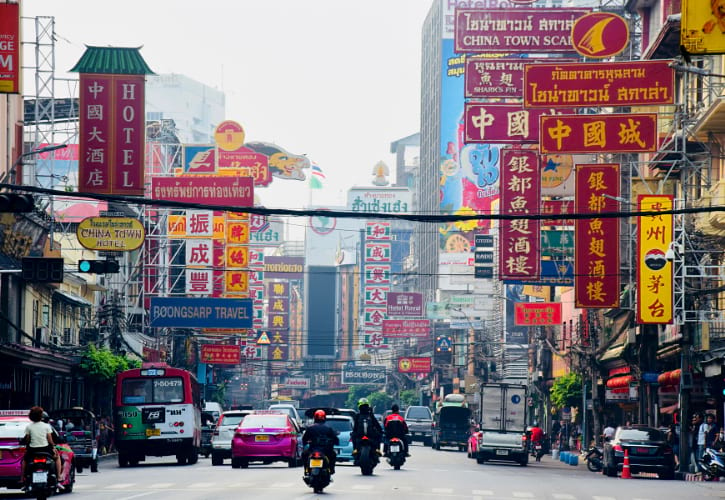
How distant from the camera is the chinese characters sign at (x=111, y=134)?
41.0m

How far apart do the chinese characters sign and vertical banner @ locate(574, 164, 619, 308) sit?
1403 centimetres

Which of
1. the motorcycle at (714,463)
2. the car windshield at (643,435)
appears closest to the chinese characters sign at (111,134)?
the car windshield at (643,435)

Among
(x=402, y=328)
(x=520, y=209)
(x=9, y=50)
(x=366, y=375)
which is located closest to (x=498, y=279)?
(x=520, y=209)

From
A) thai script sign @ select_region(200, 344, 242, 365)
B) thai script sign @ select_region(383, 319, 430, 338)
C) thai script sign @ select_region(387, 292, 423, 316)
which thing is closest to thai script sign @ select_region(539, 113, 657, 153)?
thai script sign @ select_region(200, 344, 242, 365)

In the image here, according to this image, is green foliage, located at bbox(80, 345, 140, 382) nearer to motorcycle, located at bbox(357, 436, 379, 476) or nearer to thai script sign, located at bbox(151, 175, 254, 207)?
thai script sign, located at bbox(151, 175, 254, 207)

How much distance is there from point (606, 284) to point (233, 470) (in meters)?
14.8

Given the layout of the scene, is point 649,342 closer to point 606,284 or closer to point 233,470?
point 606,284

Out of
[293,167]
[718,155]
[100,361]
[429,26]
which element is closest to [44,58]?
[100,361]

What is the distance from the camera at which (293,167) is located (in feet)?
346

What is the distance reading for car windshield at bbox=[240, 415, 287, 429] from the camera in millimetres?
35500

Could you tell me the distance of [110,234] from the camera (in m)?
47.9

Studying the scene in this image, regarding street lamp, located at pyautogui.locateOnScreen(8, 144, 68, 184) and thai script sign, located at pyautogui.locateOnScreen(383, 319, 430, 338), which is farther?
thai script sign, located at pyautogui.locateOnScreen(383, 319, 430, 338)

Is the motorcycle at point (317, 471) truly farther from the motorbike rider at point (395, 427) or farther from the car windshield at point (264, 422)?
the motorbike rider at point (395, 427)

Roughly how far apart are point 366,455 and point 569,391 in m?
35.7
